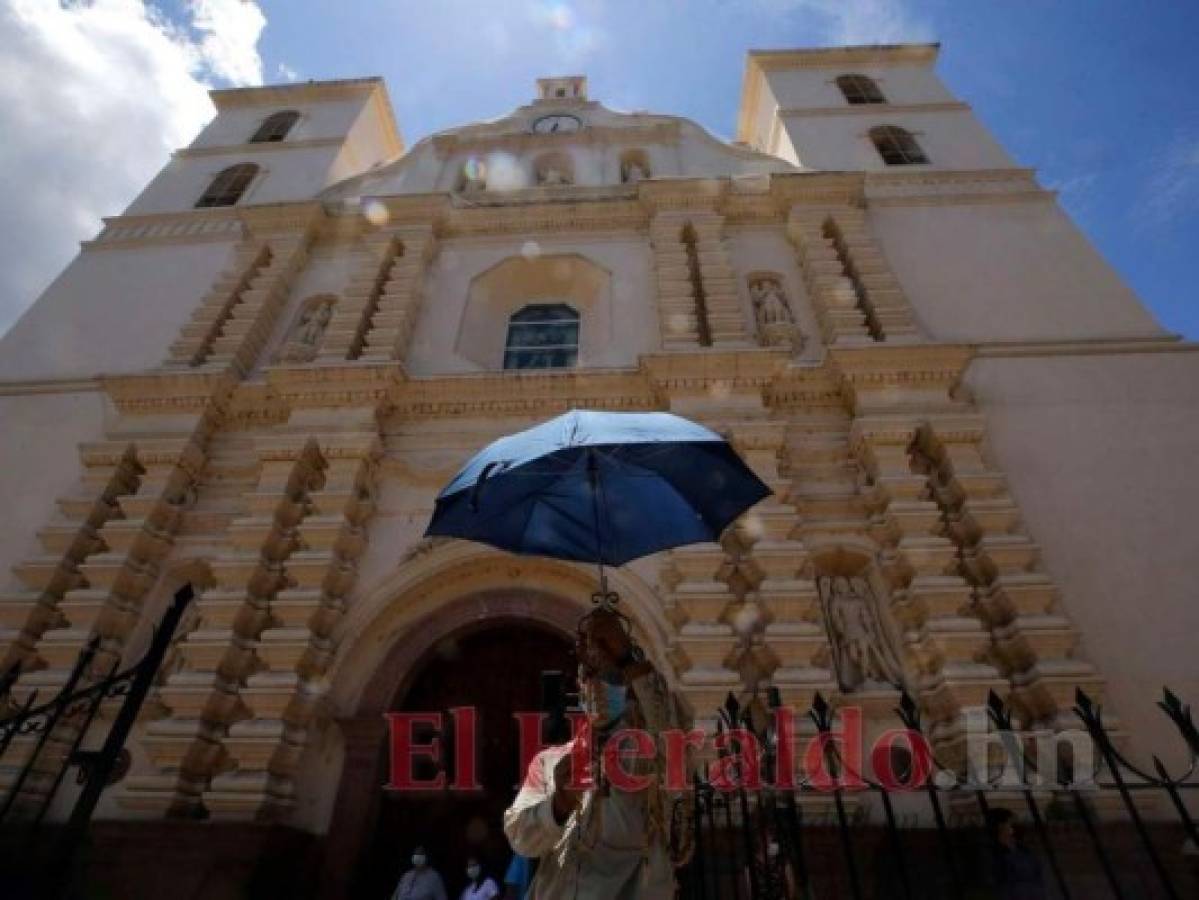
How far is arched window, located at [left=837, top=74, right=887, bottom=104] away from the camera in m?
16.9

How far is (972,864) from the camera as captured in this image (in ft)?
18.5

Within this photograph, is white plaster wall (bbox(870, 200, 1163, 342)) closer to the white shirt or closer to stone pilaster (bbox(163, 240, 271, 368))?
the white shirt

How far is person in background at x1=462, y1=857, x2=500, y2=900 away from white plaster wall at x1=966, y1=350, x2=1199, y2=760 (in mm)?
6185

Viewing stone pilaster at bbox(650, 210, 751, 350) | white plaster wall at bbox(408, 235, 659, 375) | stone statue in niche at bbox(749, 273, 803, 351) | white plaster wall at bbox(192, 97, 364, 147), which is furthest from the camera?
white plaster wall at bbox(192, 97, 364, 147)

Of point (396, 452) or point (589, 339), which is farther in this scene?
point (589, 339)

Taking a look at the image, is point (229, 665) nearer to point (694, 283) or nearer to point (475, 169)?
point (694, 283)

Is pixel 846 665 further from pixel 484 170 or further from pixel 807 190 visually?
pixel 484 170

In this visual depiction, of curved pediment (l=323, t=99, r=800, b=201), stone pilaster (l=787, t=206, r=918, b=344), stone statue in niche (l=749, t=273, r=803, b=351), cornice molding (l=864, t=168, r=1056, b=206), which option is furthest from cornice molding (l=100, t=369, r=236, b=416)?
cornice molding (l=864, t=168, r=1056, b=206)

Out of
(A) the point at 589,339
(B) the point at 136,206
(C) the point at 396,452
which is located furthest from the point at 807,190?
(B) the point at 136,206

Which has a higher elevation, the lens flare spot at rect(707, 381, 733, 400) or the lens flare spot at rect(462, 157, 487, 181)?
the lens flare spot at rect(462, 157, 487, 181)

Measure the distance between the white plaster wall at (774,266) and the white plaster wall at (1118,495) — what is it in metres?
2.28

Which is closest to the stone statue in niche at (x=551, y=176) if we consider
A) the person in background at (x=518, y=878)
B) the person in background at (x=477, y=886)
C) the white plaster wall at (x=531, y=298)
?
the white plaster wall at (x=531, y=298)

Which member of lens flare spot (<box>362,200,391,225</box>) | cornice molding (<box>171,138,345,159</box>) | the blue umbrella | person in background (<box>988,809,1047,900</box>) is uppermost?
cornice molding (<box>171,138,345,159</box>)

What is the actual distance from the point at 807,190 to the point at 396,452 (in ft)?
27.7
